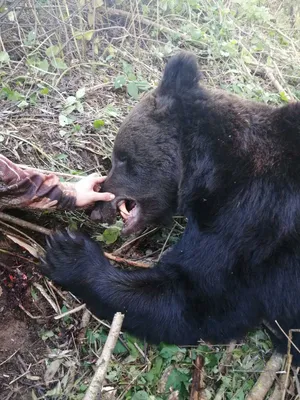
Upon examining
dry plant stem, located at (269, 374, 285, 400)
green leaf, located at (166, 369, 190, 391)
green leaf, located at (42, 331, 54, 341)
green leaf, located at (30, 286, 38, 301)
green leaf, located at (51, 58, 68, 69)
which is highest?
green leaf, located at (51, 58, 68, 69)

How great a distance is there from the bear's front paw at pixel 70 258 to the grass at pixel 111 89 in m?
0.17

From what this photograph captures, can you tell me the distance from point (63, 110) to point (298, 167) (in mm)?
2333

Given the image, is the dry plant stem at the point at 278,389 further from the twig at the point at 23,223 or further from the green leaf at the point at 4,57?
the green leaf at the point at 4,57

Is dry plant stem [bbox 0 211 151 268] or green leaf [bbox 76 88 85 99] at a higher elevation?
green leaf [bbox 76 88 85 99]

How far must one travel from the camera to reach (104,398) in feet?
11.4

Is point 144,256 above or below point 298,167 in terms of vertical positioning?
below

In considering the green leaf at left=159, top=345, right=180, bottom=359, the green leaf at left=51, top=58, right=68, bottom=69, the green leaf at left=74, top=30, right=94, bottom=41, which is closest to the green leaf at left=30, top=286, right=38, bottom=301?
the green leaf at left=159, top=345, right=180, bottom=359

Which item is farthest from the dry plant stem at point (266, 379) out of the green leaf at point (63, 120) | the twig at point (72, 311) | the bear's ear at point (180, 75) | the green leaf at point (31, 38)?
the green leaf at point (31, 38)

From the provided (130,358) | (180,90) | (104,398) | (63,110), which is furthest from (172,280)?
(63,110)

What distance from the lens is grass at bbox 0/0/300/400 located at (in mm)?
3666

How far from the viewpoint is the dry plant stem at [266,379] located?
3611mm

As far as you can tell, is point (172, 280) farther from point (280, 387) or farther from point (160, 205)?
point (280, 387)

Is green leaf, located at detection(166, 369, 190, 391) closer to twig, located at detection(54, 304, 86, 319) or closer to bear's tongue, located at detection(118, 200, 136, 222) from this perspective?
twig, located at detection(54, 304, 86, 319)

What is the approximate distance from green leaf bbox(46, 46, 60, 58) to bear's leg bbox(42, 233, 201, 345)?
2364 millimetres
